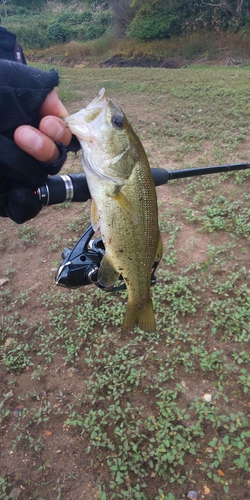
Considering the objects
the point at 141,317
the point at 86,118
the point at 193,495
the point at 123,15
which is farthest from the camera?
the point at 123,15

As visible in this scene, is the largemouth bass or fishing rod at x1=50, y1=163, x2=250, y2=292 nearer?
the largemouth bass

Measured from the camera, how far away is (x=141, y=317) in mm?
1990

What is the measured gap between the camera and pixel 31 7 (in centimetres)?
3494

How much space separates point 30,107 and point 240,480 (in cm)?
222

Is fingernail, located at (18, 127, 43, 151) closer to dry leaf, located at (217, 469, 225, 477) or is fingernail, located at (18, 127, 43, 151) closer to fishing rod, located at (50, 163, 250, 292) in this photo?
fishing rod, located at (50, 163, 250, 292)

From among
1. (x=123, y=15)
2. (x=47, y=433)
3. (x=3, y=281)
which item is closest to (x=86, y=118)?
(x=47, y=433)

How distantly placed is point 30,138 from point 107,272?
733 millimetres

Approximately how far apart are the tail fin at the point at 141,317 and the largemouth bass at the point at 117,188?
178 mm

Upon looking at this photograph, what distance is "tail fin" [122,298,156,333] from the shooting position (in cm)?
197

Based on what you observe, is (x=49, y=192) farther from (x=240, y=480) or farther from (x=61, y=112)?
(x=240, y=480)

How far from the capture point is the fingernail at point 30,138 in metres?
1.35

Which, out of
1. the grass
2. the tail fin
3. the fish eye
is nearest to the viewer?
the fish eye

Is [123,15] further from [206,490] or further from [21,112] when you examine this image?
[206,490]

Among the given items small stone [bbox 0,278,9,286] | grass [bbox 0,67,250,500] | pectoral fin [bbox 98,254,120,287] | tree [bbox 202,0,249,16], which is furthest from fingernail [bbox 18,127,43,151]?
tree [bbox 202,0,249,16]
